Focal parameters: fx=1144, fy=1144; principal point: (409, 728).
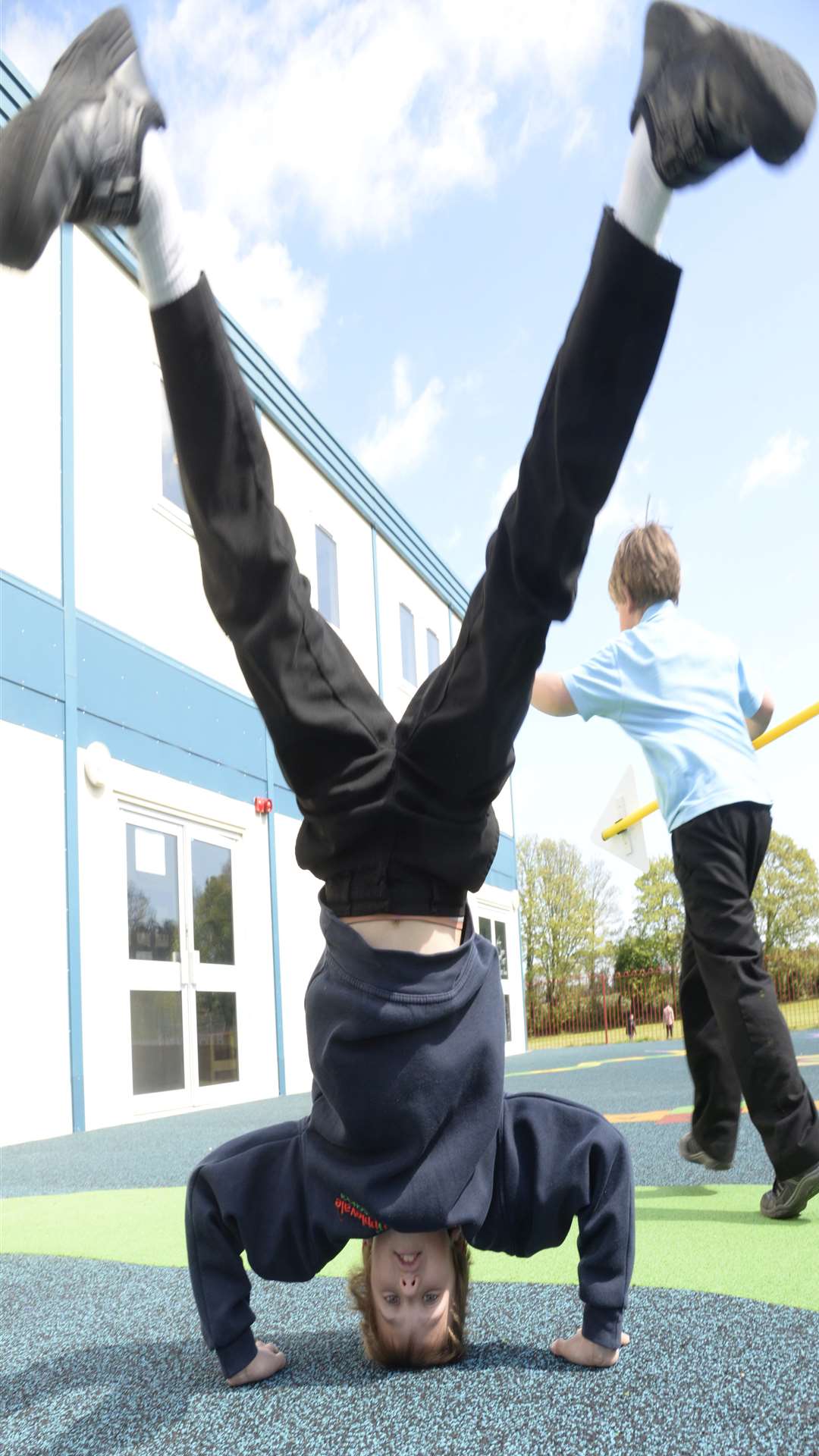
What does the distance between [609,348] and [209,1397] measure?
1.71 m

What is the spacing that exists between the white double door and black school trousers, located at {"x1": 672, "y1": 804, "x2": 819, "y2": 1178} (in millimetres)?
5775

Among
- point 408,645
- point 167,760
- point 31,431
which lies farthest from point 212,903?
point 408,645

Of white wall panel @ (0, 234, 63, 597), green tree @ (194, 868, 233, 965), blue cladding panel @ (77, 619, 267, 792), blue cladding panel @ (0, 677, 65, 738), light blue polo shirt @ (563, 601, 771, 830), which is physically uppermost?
white wall panel @ (0, 234, 63, 597)

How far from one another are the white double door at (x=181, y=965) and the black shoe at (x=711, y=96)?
7443 mm

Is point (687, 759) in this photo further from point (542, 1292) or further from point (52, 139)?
point (52, 139)

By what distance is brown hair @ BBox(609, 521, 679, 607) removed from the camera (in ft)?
10.6

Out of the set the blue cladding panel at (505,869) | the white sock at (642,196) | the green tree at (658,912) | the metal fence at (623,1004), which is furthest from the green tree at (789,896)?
the white sock at (642,196)

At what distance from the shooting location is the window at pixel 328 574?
13.6 m

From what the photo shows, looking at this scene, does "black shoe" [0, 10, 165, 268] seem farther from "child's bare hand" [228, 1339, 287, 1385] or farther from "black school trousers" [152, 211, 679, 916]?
"child's bare hand" [228, 1339, 287, 1385]

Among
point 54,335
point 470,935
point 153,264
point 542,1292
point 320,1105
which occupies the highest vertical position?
point 54,335

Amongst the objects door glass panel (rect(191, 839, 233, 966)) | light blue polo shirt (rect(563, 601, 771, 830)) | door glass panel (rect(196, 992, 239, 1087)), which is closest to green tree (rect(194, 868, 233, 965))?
door glass panel (rect(191, 839, 233, 966))

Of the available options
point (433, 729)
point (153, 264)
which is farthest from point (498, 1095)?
point (153, 264)

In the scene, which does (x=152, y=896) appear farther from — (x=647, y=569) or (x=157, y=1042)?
(x=647, y=569)

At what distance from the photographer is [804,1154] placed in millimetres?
2695
